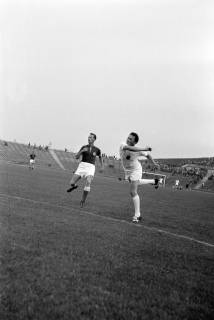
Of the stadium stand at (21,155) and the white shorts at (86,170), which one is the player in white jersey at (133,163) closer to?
the white shorts at (86,170)

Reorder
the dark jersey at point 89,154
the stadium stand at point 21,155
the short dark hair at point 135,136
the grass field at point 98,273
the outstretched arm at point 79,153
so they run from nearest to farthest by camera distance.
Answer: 1. the grass field at point 98,273
2. the short dark hair at point 135,136
3. the outstretched arm at point 79,153
4. the dark jersey at point 89,154
5. the stadium stand at point 21,155

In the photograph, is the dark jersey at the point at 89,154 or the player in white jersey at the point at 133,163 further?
the dark jersey at the point at 89,154

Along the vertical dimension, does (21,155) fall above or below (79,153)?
above

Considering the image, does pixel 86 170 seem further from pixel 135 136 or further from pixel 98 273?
pixel 98 273

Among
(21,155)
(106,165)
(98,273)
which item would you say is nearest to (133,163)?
(98,273)

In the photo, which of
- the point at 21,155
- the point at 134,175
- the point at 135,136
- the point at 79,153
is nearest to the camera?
the point at 135,136

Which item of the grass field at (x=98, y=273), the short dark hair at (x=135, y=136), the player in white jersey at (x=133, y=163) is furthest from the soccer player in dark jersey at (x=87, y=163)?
the grass field at (x=98, y=273)

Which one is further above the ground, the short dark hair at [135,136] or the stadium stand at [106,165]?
the stadium stand at [106,165]

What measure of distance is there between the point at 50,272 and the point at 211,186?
65.9 m

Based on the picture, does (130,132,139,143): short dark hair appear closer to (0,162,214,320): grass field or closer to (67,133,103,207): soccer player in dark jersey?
(0,162,214,320): grass field

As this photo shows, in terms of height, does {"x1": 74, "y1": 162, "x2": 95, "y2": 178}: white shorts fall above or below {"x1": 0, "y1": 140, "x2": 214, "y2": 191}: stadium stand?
below

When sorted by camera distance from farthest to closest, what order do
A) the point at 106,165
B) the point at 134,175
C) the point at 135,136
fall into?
1. the point at 106,165
2. the point at 134,175
3. the point at 135,136

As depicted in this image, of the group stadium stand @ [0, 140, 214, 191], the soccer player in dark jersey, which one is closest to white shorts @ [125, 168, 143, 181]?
the soccer player in dark jersey

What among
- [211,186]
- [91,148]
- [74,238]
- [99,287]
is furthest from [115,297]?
[211,186]
